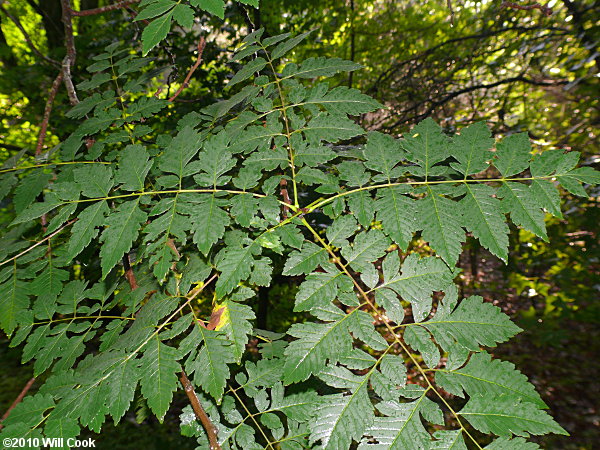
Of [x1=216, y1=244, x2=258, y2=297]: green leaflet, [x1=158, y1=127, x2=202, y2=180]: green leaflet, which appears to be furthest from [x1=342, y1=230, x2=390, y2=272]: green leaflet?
[x1=158, y1=127, x2=202, y2=180]: green leaflet

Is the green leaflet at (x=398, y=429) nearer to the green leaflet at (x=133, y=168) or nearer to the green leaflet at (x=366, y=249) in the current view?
the green leaflet at (x=366, y=249)

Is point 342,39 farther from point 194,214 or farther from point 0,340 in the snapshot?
point 0,340

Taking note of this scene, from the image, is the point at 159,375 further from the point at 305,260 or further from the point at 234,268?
the point at 305,260

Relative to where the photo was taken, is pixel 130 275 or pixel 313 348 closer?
pixel 313 348

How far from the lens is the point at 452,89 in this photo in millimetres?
5711

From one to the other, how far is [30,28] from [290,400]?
8631 mm

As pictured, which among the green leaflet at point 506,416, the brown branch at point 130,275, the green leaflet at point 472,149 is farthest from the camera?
the brown branch at point 130,275

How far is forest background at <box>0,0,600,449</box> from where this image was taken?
12.1 ft

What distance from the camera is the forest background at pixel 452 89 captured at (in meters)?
3.68

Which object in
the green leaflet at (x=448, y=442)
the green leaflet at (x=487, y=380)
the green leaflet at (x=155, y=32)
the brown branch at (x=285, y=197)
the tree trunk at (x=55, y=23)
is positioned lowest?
the green leaflet at (x=448, y=442)

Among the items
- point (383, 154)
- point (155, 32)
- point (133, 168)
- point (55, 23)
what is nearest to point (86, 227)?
point (133, 168)

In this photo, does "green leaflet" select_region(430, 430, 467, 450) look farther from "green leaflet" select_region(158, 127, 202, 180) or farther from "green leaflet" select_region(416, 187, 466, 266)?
"green leaflet" select_region(158, 127, 202, 180)

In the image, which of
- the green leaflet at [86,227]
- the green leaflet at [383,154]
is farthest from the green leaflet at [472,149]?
the green leaflet at [86,227]

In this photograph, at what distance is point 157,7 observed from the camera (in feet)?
3.34
